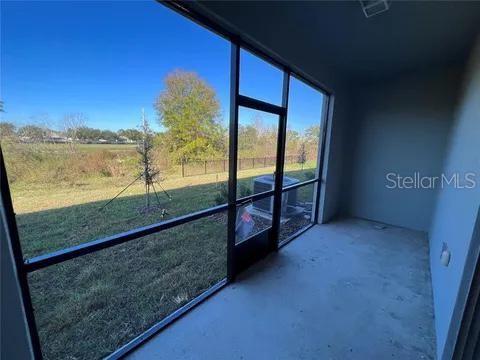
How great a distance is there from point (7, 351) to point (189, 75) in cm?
280

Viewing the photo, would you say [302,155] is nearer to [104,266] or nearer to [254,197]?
[254,197]

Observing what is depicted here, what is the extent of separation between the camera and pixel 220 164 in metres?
2.59

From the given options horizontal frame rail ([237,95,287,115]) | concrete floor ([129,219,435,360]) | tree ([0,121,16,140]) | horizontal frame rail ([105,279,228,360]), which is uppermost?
horizontal frame rail ([237,95,287,115])

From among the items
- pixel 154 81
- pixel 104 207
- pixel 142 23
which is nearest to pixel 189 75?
pixel 154 81

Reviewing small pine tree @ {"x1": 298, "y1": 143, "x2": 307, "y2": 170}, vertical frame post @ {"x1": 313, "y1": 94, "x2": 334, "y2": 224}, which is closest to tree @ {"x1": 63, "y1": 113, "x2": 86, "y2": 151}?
small pine tree @ {"x1": 298, "y1": 143, "x2": 307, "y2": 170}

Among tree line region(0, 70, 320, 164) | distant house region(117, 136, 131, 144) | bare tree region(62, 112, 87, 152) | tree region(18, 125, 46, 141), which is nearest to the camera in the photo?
tree region(18, 125, 46, 141)

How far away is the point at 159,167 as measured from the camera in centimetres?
286

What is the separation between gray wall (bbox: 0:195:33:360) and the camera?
0.94 m

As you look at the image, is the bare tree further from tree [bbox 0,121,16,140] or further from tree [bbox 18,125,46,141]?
tree [bbox 0,121,16,140]

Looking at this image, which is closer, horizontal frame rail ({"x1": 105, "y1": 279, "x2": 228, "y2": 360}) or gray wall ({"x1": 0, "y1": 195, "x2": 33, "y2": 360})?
gray wall ({"x1": 0, "y1": 195, "x2": 33, "y2": 360})

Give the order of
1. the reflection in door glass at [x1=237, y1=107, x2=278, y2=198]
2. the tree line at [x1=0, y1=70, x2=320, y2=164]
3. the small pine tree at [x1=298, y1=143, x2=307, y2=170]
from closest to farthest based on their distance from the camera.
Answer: the reflection in door glass at [x1=237, y1=107, x2=278, y2=198], the tree line at [x1=0, y1=70, x2=320, y2=164], the small pine tree at [x1=298, y1=143, x2=307, y2=170]

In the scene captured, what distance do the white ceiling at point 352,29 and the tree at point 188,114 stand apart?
959 millimetres

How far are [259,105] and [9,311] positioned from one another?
2134 mm

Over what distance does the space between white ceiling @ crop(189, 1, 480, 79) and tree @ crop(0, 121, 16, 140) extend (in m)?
1.26
